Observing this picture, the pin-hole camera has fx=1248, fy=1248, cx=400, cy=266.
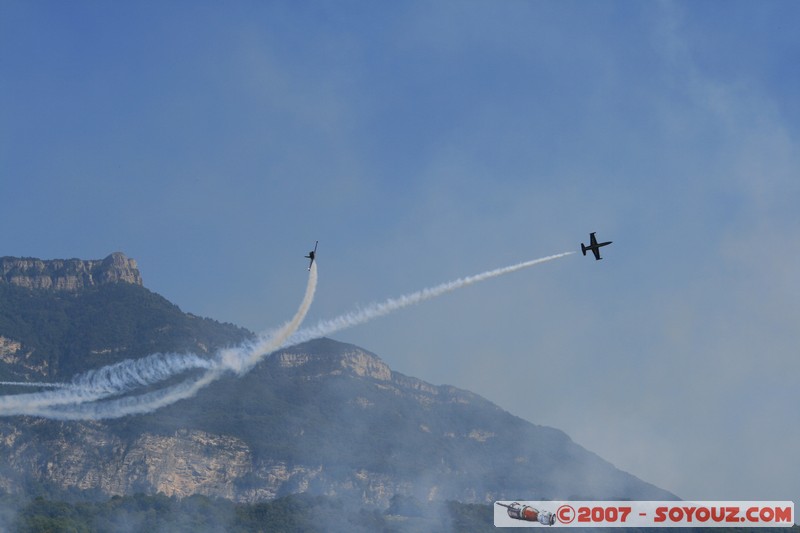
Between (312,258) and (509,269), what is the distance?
2432 cm

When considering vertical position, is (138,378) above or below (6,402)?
above

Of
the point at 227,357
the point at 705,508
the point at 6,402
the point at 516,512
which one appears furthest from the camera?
the point at 705,508

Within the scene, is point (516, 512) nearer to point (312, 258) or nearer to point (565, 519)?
point (565, 519)

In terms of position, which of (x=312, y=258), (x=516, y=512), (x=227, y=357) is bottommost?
(x=516, y=512)

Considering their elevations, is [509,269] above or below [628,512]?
above

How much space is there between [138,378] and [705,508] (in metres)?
91.6

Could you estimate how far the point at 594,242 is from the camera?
151000 millimetres

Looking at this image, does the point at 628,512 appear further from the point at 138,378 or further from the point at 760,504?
the point at 138,378

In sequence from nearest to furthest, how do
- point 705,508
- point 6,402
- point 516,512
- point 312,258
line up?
point 6,402, point 312,258, point 516,512, point 705,508

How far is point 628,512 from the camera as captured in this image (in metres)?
199

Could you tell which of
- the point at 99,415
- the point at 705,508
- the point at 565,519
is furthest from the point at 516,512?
the point at 99,415

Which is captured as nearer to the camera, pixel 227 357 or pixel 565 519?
pixel 227 357

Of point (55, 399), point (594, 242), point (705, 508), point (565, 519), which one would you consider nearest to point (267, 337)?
point (55, 399)

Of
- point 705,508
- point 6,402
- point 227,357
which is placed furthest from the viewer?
point 705,508
